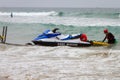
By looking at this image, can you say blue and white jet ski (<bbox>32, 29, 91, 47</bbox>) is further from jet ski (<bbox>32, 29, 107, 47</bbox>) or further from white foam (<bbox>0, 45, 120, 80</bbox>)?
white foam (<bbox>0, 45, 120, 80</bbox>)

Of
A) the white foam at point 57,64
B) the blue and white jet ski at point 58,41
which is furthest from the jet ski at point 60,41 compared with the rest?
the white foam at point 57,64

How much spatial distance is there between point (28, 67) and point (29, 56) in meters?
2.65

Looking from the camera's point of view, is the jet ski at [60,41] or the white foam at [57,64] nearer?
the white foam at [57,64]

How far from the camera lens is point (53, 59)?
12547 mm

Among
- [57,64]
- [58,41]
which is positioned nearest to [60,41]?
[58,41]

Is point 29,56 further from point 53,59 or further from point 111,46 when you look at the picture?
point 111,46

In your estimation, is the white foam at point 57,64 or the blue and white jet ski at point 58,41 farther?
the blue and white jet ski at point 58,41

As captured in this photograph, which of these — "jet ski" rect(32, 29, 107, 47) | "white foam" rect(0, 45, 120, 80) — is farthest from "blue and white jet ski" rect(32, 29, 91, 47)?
"white foam" rect(0, 45, 120, 80)

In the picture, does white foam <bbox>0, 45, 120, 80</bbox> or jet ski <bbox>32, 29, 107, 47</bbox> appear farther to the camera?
jet ski <bbox>32, 29, 107, 47</bbox>

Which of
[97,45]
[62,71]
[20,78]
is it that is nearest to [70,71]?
[62,71]

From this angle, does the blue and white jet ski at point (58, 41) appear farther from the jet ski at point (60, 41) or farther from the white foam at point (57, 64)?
the white foam at point (57, 64)

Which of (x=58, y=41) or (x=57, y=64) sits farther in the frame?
(x=58, y=41)

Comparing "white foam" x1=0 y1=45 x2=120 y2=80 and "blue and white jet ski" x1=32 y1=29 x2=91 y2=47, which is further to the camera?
"blue and white jet ski" x1=32 y1=29 x2=91 y2=47

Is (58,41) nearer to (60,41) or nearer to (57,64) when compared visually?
(60,41)
